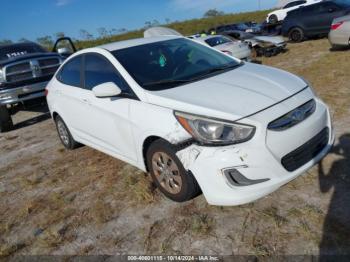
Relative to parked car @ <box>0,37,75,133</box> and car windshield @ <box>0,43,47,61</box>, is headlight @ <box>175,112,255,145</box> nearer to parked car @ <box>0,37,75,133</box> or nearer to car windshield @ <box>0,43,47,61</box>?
parked car @ <box>0,37,75,133</box>

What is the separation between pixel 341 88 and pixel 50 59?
694 centimetres

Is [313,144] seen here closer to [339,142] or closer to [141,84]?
[339,142]

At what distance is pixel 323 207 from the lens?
3086 mm

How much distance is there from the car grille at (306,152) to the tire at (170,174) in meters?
0.85

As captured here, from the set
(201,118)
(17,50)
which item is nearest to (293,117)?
(201,118)

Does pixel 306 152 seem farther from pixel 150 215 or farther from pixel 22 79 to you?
pixel 22 79

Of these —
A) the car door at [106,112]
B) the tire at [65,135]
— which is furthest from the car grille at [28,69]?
the car door at [106,112]

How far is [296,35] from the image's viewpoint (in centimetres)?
1579

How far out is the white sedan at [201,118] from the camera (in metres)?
2.90

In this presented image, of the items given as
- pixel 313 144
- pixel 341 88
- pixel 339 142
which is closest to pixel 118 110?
pixel 313 144

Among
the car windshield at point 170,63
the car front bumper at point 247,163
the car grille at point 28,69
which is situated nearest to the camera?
the car front bumper at point 247,163

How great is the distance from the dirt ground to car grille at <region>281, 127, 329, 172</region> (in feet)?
1.28

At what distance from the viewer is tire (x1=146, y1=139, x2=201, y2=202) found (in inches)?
125

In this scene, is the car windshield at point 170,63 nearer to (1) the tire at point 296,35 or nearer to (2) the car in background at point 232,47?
(2) the car in background at point 232,47
